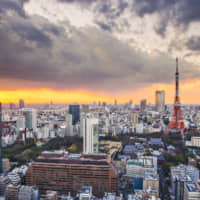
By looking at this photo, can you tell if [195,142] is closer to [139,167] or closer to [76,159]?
[139,167]

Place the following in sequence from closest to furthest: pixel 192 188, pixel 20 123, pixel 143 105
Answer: pixel 192 188 → pixel 20 123 → pixel 143 105

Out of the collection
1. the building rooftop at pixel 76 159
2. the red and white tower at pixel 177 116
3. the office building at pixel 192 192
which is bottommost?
the office building at pixel 192 192

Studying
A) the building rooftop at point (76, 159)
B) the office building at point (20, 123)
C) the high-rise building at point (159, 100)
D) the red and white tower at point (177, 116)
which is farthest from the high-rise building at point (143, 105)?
the building rooftop at point (76, 159)

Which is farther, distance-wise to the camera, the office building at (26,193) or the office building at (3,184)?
the office building at (3,184)

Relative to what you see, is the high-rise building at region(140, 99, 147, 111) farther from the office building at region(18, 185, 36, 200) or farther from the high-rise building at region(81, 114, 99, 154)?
the office building at region(18, 185, 36, 200)

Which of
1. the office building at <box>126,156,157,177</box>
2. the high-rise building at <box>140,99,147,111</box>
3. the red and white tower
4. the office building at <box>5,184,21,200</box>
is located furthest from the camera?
the high-rise building at <box>140,99,147,111</box>

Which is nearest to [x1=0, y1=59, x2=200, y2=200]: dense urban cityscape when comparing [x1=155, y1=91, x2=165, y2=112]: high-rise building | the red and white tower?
the red and white tower

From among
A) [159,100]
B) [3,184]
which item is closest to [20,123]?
[3,184]

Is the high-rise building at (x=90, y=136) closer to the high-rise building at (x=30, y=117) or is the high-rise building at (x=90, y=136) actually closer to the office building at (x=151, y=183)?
the office building at (x=151, y=183)

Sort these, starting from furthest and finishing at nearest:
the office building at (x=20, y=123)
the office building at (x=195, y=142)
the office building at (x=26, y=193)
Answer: the office building at (x=20, y=123) → the office building at (x=195, y=142) → the office building at (x=26, y=193)
